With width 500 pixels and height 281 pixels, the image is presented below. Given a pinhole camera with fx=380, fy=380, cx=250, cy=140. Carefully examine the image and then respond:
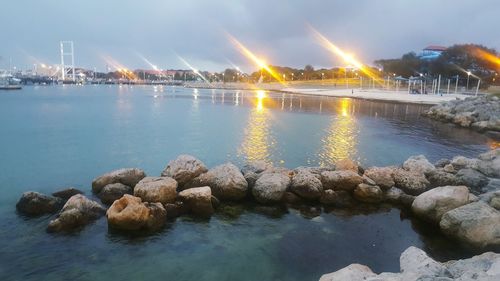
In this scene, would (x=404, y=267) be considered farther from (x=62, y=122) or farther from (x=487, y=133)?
(x=62, y=122)

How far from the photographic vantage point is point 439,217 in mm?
13227

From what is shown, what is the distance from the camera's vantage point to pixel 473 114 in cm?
4562

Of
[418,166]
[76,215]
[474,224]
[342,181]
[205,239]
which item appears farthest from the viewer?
[418,166]

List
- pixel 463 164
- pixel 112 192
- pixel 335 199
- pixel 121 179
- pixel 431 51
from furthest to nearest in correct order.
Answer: pixel 431 51, pixel 463 164, pixel 121 179, pixel 335 199, pixel 112 192

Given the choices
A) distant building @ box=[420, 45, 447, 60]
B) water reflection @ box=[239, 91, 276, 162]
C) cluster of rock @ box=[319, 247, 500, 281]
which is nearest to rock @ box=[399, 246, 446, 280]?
cluster of rock @ box=[319, 247, 500, 281]

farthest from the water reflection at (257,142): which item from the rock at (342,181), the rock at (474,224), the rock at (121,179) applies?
the rock at (474,224)

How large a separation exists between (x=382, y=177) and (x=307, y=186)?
3535 millimetres

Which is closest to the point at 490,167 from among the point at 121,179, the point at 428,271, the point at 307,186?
the point at 307,186

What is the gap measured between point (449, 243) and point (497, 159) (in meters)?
10.5

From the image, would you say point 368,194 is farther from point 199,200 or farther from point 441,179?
point 199,200

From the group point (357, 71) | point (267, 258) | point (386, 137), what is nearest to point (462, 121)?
point (386, 137)

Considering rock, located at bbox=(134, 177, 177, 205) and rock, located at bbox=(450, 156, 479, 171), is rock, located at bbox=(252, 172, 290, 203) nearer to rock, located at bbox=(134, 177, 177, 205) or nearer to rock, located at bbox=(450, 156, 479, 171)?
rock, located at bbox=(134, 177, 177, 205)

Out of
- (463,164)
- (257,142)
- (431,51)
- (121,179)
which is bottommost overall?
(257,142)

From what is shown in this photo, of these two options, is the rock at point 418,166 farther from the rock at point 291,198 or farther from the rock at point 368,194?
the rock at point 291,198
